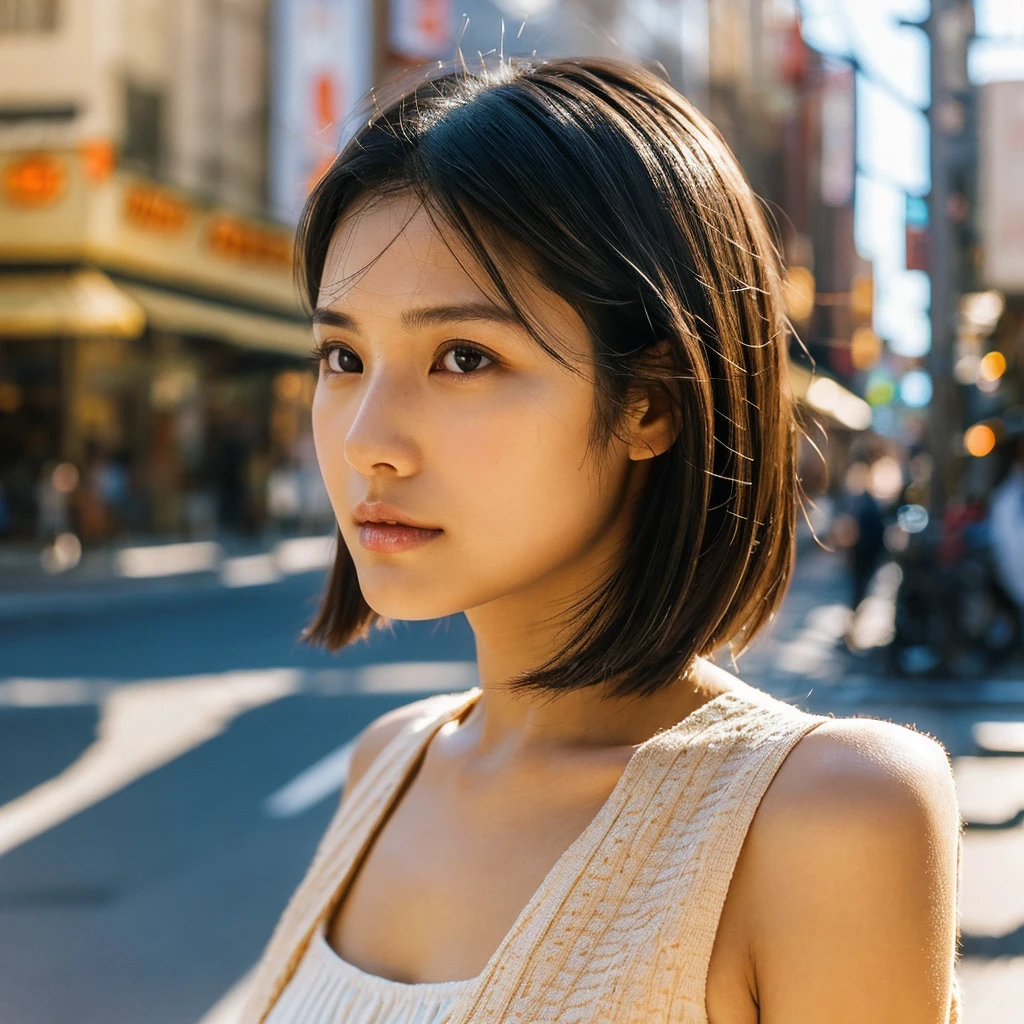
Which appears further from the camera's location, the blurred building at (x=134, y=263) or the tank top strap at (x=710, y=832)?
the blurred building at (x=134, y=263)

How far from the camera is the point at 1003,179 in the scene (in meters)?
11.5

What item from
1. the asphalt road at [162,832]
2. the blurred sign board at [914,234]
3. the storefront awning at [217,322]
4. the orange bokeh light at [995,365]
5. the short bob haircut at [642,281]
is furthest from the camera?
the storefront awning at [217,322]

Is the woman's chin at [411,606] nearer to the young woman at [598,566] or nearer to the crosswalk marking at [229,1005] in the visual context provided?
the young woman at [598,566]

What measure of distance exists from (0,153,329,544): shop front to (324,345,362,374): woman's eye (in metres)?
19.5

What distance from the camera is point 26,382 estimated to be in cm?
2205

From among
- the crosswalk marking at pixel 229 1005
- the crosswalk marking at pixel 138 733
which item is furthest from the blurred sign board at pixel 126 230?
the crosswalk marking at pixel 229 1005

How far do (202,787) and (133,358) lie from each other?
56.5ft

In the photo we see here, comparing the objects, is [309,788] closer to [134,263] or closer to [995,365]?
[995,365]

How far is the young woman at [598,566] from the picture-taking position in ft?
3.71

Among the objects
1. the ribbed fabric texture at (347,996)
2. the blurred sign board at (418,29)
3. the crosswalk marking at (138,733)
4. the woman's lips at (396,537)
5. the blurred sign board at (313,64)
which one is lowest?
the crosswalk marking at (138,733)

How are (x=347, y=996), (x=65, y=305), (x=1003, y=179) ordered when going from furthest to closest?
(x=65, y=305) → (x=1003, y=179) → (x=347, y=996)

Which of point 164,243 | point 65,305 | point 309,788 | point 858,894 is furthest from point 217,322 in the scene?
point 858,894

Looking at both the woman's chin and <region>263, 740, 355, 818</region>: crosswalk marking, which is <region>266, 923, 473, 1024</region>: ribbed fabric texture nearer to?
the woman's chin

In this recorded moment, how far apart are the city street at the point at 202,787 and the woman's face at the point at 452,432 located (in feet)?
1.65
